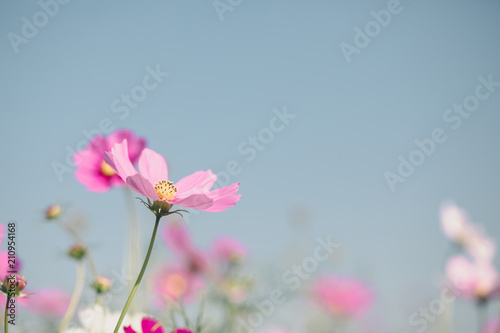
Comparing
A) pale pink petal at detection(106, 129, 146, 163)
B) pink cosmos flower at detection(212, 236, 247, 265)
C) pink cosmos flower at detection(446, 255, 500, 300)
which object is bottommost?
pink cosmos flower at detection(446, 255, 500, 300)

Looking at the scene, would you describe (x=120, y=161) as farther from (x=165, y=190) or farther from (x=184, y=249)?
(x=184, y=249)

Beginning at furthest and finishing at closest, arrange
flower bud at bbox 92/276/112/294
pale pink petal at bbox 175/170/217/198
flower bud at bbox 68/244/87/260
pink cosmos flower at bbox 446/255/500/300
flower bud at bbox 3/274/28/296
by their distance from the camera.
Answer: pink cosmos flower at bbox 446/255/500/300, flower bud at bbox 68/244/87/260, flower bud at bbox 92/276/112/294, pale pink petal at bbox 175/170/217/198, flower bud at bbox 3/274/28/296

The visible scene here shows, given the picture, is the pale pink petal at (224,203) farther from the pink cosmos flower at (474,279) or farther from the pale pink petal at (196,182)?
the pink cosmos flower at (474,279)

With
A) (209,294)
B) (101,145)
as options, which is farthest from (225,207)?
(209,294)

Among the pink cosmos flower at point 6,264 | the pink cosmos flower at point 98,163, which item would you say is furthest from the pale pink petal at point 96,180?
the pink cosmos flower at point 6,264

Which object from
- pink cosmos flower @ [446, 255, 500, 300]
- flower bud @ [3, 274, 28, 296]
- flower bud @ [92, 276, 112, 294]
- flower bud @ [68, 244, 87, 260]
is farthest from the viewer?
pink cosmos flower @ [446, 255, 500, 300]

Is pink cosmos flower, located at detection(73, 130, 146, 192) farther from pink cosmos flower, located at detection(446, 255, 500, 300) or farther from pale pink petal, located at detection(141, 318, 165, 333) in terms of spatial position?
pink cosmos flower, located at detection(446, 255, 500, 300)

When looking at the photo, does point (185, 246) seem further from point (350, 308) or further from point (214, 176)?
point (214, 176)

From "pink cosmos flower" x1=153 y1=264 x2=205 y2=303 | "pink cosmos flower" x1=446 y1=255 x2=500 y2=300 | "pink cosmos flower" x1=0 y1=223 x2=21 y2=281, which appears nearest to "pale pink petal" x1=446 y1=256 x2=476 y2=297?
"pink cosmos flower" x1=446 y1=255 x2=500 y2=300
